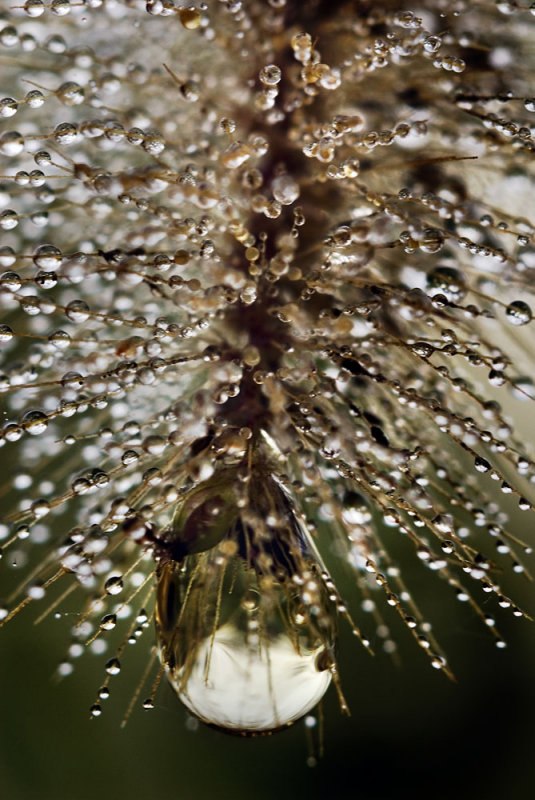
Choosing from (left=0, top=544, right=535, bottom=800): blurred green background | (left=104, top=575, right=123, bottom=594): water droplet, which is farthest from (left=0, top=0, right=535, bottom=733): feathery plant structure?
(left=0, top=544, right=535, bottom=800): blurred green background

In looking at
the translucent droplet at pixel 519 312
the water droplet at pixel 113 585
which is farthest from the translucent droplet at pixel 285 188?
the water droplet at pixel 113 585

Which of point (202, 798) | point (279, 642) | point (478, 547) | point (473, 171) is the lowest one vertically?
point (202, 798)

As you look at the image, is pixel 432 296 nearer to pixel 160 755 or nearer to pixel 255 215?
pixel 255 215

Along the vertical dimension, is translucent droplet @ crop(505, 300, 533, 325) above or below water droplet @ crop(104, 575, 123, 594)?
above

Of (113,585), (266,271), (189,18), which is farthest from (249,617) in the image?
(189,18)

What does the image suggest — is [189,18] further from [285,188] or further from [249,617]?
[249,617]

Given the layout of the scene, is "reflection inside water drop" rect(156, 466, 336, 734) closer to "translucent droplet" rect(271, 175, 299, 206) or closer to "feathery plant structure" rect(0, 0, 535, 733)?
"feathery plant structure" rect(0, 0, 535, 733)

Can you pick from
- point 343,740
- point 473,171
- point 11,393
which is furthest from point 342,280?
point 343,740
